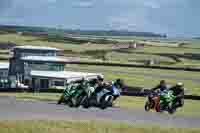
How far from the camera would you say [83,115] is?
19609 mm

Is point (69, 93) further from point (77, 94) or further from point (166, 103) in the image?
point (166, 103)

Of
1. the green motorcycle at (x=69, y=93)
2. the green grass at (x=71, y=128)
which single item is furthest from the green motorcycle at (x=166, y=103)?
the green grass at (x=71, y=128)

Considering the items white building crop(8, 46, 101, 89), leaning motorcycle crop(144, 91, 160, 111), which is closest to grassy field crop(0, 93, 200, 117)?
leaning motorcycle crop(144, 91, 160, 111)

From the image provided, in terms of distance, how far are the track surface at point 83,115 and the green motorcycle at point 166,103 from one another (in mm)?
2358

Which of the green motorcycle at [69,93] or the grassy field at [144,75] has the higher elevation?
the green motorcycle at [69,93]

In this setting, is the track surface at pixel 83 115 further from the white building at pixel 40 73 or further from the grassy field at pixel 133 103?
the white building at pixel 40 73

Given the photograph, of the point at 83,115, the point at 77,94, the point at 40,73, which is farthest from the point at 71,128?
the point at 40,73

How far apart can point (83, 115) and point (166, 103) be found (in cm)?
556

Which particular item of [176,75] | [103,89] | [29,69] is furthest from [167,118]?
[176,75]

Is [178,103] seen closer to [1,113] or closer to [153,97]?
[153,97]

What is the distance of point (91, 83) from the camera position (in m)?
24.4

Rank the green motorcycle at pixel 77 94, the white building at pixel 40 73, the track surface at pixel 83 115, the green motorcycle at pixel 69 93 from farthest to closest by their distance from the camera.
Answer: the white building at pixel 40 73
the green motorcycle at pixel 69 93
the green motorcycle at pixel 77 94
the track surface at pixel 83 115

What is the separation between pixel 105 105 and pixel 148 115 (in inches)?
123

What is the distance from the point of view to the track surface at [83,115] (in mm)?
18405
